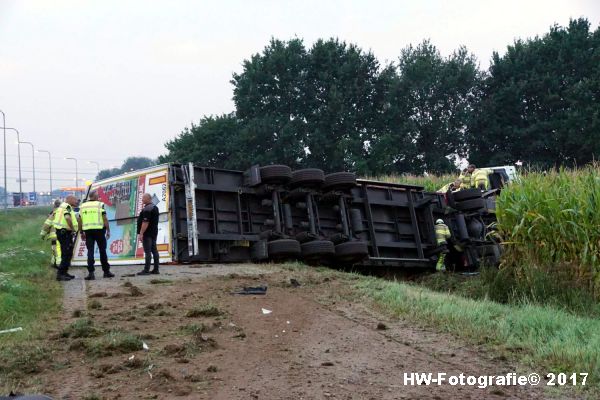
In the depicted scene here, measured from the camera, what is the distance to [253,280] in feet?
33.7

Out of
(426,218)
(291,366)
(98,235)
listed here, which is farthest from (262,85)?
(291,366)

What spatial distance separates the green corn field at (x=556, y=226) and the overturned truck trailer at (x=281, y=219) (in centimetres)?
80

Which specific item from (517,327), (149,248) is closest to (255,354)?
(517,327)

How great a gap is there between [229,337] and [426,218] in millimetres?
9589

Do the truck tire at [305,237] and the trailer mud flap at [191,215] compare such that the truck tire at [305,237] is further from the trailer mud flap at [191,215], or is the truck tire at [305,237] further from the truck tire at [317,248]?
the trailer mud flap at [191,215]

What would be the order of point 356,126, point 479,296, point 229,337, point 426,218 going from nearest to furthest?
point 229,337, point 479,296, point 426,218, point 356,126

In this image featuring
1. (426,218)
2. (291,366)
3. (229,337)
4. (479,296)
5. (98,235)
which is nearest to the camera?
(291,366)

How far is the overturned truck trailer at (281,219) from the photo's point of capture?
12719mm

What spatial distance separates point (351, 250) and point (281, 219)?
163 cm

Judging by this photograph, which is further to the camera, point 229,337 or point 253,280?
point 253,280

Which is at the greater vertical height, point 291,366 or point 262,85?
point 262,85

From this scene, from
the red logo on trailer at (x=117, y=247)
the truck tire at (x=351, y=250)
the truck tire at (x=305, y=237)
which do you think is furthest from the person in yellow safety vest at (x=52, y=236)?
the truck tire at (x=351, y=250)

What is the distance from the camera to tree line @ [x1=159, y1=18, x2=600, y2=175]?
4291cm

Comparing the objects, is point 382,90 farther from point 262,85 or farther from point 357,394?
point 357,394
